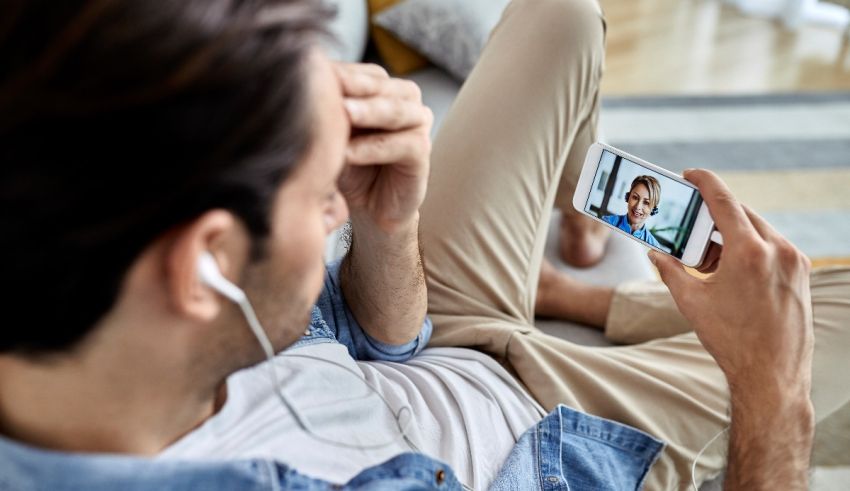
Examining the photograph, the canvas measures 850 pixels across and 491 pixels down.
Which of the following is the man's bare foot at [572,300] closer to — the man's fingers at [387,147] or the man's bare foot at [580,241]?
the man's bare foot at [580,241]

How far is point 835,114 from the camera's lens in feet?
7.78

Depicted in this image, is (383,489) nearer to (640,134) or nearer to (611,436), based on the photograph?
(611,436)

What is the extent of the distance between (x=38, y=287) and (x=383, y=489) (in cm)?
35

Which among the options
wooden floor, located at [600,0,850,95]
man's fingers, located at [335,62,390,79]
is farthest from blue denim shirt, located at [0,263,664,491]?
wooden floor, located at [600,0,850,95]

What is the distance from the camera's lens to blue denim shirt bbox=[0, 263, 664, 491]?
58cm

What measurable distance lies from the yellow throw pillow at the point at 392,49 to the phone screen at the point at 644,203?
102 centimetres

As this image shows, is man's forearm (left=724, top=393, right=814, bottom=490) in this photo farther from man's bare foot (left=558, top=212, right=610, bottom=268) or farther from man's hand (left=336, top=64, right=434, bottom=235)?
man's bare foot (left=558, top=212, right=610, bottom=268)

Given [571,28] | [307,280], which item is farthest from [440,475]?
[571,28]

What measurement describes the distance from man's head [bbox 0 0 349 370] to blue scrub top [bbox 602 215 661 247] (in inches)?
20.2

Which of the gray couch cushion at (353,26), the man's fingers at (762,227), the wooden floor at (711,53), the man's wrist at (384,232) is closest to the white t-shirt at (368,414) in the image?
the man's wrist at (384,232)

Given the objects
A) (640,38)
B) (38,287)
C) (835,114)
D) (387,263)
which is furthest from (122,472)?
(640,38)

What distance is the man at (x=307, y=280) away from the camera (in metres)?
0.51

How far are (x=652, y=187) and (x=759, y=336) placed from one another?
22 centimetres

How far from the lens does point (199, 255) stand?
0.57 metres
